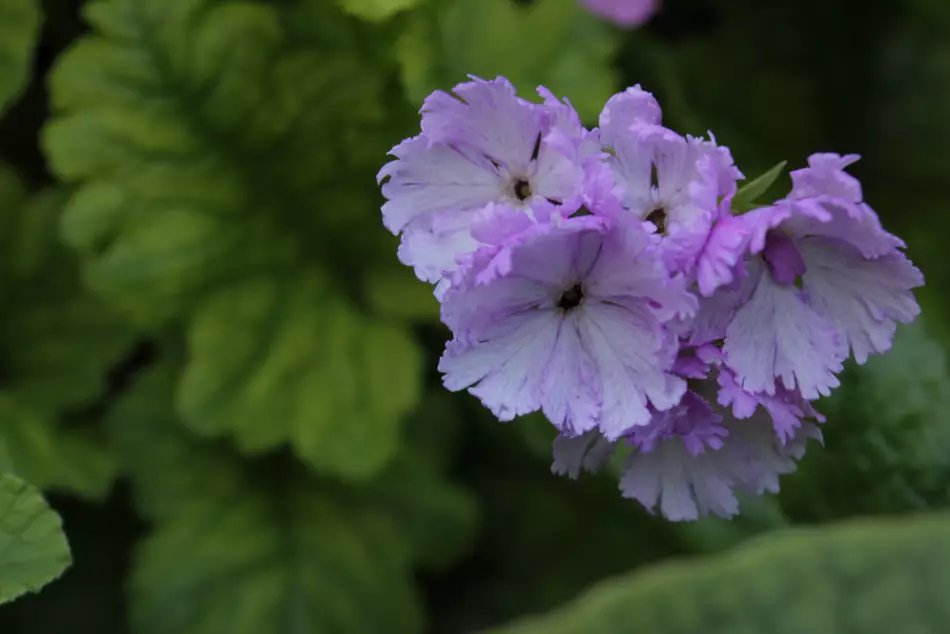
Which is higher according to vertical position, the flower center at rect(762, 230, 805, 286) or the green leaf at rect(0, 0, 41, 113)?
the flower center at rect(762, 230, 805, 286)

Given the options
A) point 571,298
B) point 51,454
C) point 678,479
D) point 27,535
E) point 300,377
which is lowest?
point 51,454

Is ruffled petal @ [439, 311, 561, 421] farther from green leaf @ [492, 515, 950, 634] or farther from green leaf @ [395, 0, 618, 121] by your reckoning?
green leaf @ [395, 0, 618, 121]

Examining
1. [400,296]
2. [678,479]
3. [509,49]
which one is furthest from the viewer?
[400,296]

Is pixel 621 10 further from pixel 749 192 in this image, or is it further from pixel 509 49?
pixel 749 192

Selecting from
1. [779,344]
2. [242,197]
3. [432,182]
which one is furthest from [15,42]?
[779,344]

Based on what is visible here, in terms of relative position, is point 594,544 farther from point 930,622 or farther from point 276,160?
point 930,622

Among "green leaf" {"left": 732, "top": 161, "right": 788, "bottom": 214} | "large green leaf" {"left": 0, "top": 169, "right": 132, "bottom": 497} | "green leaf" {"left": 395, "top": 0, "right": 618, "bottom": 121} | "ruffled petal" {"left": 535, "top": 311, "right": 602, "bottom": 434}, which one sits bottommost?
"large green leaf" {"left": 0, "top": 169, "right": 132, "bottom": 497}

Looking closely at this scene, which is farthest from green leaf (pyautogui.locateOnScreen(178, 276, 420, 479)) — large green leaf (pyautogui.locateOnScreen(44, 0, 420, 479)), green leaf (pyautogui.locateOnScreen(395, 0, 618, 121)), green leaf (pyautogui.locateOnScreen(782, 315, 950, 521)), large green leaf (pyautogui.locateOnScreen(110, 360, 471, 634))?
green leaf (pyautogui.locateOnScreen(782, 315, 950, 521))

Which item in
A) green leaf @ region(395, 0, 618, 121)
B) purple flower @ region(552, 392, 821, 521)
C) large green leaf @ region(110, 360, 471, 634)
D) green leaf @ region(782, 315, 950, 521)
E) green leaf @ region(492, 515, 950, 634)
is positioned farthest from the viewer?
large green leaf @ region(110, 360, 471, 634)
